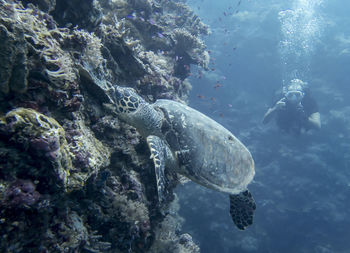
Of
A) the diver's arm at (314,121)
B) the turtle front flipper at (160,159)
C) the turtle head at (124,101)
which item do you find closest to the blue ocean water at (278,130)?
the diver's arm at (314,121)

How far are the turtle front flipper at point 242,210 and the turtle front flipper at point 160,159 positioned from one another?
2254mm

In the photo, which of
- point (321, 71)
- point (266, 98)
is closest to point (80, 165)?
point (266, 98)

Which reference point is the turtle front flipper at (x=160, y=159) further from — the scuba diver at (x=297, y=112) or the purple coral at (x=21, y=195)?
the scuba diver at (x=297, y=112)

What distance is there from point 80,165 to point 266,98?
76.5 ft

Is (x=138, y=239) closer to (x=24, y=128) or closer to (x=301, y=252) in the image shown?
(x=24, y=128)

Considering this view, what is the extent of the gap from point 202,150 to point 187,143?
1.17 ft

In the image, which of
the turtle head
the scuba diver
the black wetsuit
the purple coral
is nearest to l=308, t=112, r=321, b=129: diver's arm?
the scuba diver

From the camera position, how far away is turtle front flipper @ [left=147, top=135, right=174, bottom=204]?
3366mm

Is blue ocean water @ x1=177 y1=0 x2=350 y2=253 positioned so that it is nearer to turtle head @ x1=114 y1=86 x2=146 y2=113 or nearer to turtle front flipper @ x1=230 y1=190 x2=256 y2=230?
turtle front flipper @ x1=230 y1=190 x2=256 y2=230

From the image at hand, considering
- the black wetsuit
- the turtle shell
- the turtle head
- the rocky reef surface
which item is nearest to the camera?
the rocky reef surface

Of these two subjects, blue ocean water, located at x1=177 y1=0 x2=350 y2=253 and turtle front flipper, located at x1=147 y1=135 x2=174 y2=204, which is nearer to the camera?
turtle front flipper, located at x1=147 y1=135 x2=174 y2=204

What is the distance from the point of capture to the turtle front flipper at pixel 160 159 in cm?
337

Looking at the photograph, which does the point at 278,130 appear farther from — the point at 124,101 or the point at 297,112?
the point at 124,101

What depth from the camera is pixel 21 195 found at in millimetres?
1822
